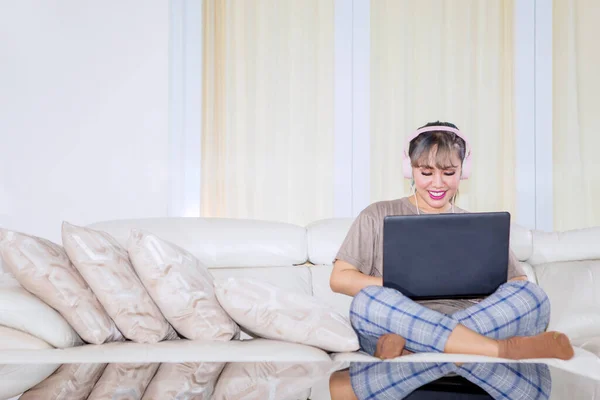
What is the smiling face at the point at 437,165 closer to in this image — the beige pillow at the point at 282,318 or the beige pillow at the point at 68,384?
the beige pillow at the point at 282,318

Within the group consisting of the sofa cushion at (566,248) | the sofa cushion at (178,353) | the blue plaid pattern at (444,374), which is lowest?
the sofa cushion at (178,353)

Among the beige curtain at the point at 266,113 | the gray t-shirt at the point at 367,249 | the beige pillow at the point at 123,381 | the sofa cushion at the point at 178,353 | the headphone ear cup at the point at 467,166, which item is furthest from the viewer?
the beige curtain at the point at 266,113

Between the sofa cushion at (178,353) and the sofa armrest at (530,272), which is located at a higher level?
the sofa armrest at (530,272)

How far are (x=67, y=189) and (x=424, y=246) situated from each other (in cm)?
215

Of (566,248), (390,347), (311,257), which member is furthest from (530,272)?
(390,347)

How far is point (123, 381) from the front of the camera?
91 cm

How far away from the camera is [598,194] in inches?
140

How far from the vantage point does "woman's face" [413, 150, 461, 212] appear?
7.07 ft

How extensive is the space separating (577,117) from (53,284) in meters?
2.93

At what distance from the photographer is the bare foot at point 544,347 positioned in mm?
1484

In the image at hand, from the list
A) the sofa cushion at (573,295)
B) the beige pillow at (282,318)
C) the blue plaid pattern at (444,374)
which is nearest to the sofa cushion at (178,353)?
the beige pillow at (282,318)

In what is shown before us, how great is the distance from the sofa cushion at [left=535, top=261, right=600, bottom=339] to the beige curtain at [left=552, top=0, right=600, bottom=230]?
115 centimetres

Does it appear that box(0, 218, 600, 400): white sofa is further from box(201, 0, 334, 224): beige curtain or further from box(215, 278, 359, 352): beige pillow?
box(201, 0, 334, 224): beige curtain

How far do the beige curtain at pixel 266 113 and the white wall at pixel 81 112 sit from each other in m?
0.29
